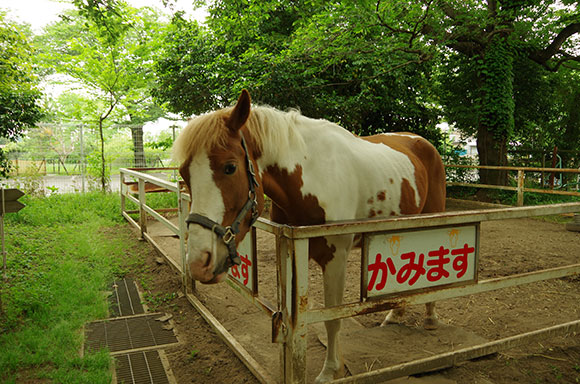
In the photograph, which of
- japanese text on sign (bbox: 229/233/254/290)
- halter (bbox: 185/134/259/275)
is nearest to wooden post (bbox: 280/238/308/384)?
halter (bbox: 185/134/259/275)

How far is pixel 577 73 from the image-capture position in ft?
41.5

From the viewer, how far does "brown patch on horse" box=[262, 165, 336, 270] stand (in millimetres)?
2098

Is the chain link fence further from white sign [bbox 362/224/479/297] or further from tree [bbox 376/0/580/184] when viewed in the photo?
white sign [bbox 362/224/479/297]

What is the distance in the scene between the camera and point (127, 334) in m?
3.16

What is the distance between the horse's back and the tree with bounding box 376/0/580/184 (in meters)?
5.62

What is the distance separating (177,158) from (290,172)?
0.65 metres

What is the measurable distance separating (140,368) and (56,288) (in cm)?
197

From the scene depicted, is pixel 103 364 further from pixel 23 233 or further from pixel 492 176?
pixel 492 176

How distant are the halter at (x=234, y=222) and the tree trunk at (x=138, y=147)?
1273cm

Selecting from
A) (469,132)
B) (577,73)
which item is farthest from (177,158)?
(577,73)

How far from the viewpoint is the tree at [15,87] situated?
5.87m

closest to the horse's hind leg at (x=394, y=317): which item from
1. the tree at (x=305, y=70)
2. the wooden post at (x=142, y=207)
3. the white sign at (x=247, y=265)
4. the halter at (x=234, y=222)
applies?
the white sign at (x=247, y=265)

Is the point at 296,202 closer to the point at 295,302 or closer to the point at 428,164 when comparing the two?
the point at 295,302

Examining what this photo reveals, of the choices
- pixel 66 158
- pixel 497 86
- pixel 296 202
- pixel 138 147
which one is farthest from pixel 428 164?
pixel 66 158
